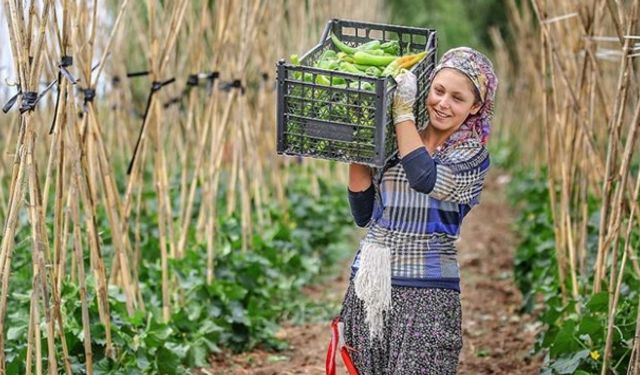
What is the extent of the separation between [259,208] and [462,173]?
3.81m

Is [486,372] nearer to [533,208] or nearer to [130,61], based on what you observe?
[533,208]

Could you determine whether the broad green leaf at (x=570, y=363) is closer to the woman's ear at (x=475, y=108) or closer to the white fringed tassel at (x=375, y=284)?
the white fringed tassel at (x=375, y=284)

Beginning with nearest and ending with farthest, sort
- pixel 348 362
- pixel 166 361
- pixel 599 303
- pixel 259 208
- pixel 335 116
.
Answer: pixel 335 116 < pixel 348 362 < pixel 599 303 < pixel 166 361 < pixel 259 208

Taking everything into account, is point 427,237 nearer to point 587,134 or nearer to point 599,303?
point 599,303

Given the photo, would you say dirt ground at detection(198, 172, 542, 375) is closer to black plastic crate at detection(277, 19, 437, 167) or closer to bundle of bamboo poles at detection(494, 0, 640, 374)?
bundle of bamboo poles at detection(494, 0, 640, 374)

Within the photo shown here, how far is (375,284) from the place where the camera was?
310cm

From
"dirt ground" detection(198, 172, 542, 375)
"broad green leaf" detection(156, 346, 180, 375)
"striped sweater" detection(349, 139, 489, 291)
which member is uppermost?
"striped sweater" detection(349, 139, 489, 291)

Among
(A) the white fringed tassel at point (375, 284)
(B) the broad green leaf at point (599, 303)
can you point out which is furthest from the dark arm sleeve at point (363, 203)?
(B) the broad green leaf at point (599, 303)

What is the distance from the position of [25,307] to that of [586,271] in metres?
2.53

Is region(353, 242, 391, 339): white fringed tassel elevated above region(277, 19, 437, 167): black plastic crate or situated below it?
below

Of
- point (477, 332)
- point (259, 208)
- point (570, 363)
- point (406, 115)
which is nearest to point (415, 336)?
point (406, 115)

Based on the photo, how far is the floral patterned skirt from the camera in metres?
3.08

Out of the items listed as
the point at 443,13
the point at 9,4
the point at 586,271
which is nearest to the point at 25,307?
the point at 9,4

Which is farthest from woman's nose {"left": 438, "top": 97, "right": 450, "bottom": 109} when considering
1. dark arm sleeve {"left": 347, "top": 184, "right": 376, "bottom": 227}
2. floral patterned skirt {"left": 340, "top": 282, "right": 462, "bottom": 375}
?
floral patterned skirt {"left": 340, "top": 282, "right": 462, "bottom": 375}
